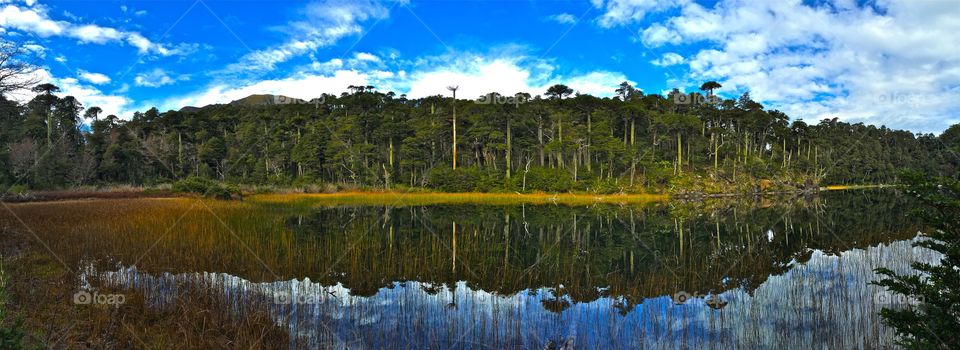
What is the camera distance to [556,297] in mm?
7785

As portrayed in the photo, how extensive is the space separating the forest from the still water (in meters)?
33.3

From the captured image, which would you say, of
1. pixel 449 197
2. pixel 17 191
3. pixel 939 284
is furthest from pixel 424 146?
pixel 939 284

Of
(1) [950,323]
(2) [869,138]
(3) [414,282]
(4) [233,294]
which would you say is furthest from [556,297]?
(2) [869,138]

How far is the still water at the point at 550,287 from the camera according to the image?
6.02 meters

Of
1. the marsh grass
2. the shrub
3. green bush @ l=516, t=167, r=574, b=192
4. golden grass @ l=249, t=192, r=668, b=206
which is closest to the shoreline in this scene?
golden grass @ l=249, t=192, r=668, b=206

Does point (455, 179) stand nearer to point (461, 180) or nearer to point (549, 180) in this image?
point (461, 180)

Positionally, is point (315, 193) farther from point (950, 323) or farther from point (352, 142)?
point (950, 323)

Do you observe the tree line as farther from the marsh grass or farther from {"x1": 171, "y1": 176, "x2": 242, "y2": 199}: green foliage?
the marsh grass

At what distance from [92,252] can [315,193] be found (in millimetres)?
33319

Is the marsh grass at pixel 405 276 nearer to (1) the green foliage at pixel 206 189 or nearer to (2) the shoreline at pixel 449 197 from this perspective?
(1) the green foliage at pixel 206 189

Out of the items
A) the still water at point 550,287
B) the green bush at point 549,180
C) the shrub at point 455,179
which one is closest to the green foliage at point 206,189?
the still water at point 550,287

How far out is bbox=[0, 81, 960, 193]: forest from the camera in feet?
157

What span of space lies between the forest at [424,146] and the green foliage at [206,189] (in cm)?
872

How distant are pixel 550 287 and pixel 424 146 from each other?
48.0 meters
